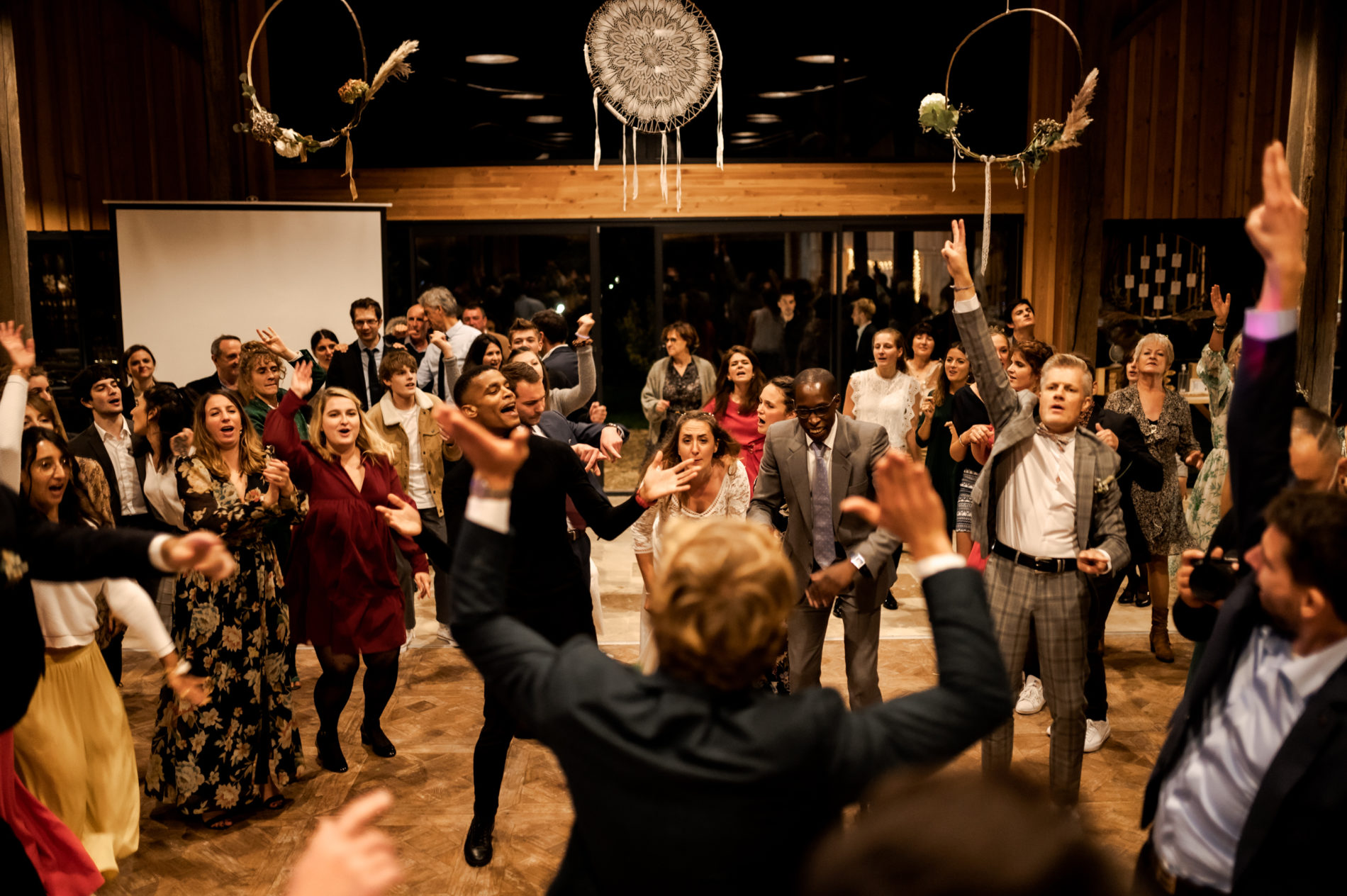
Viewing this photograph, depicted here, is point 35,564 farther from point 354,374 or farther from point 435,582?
point 354,374

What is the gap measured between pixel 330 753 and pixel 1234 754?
3.21 metres

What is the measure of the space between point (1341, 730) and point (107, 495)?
12.0 feet

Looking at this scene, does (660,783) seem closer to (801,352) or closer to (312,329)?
(312,329)

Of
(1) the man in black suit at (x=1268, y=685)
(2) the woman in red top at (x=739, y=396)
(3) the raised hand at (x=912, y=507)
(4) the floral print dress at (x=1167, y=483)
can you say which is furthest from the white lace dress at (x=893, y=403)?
(3) the raised hand at (x=912, y=507)

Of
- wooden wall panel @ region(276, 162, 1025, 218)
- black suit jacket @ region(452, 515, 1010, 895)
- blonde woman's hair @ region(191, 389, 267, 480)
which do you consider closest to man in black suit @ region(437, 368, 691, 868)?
blonde woman's hair @ region(191, 389, 267, 480)

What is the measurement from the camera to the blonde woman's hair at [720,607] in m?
1.38

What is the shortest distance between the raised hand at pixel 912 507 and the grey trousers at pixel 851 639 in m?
2.15

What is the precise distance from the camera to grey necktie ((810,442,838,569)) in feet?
12.2

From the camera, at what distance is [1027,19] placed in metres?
8.94

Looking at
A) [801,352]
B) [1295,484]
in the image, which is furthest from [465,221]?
[1295,484]

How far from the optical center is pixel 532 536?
10.5ft

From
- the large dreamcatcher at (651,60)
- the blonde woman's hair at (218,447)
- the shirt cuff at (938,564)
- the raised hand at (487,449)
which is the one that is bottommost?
the blonde woman's hair at (218,447)

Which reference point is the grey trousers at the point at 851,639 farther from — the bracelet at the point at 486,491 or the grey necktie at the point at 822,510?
the bracelet at the point at 486,491

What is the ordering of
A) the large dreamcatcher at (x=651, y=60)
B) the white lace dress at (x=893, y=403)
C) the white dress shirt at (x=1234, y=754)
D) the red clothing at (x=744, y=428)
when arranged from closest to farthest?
the white dress shirt at (x=1234, y=754)
the red clothing at (x=744, y=428)
the large dreamcatcher at (x=651, y=60)
the white lace dress at (x=893, y=403)
